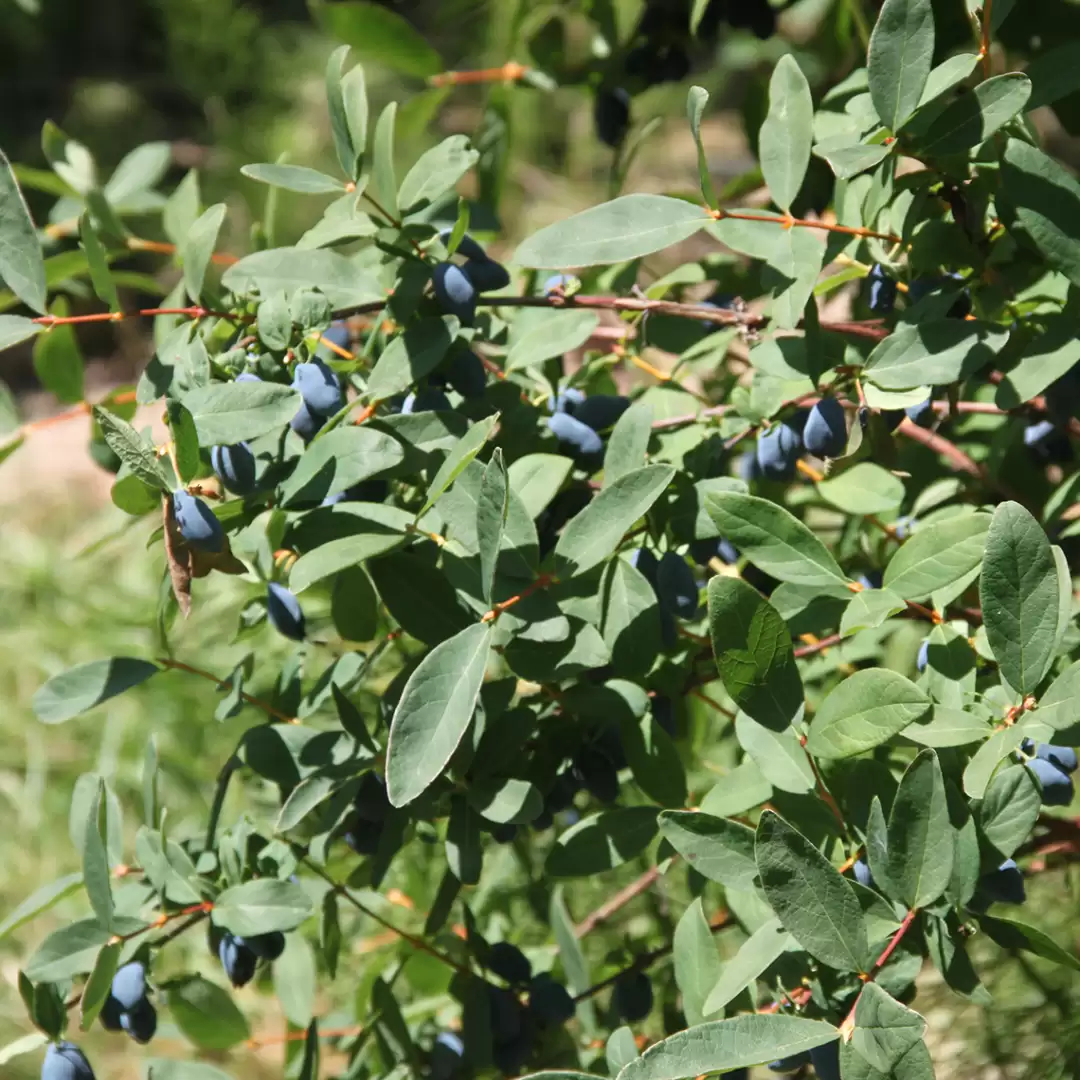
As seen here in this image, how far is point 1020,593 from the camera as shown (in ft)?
1.98

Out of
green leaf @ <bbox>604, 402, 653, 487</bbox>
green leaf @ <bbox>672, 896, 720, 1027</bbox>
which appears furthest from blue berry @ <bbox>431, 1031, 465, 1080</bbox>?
green leaf @ <bbox>604, 402, 653, 487</bbox>

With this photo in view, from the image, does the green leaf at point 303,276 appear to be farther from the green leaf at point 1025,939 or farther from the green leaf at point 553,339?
the green leaf at point 1025,939

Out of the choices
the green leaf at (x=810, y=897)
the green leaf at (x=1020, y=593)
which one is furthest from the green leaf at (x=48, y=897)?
the green leaf at (x=1020, y=593)

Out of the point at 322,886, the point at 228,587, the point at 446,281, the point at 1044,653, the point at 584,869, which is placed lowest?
the point at 228,587

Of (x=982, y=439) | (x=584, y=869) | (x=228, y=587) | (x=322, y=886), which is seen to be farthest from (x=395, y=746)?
(x=228, y=587)

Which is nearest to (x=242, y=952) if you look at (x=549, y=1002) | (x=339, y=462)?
(x=549, y=1002)

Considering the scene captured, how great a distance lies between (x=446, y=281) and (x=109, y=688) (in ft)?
1.06

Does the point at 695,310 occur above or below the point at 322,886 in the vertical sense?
above

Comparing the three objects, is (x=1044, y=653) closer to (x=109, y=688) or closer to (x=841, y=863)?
(x=841, y=863)

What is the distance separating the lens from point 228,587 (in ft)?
7.22

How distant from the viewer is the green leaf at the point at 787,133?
70cm

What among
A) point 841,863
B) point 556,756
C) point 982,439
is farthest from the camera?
point 982,439

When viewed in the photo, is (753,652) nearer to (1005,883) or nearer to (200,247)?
(1005,883)

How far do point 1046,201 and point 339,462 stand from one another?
0.39 metres
